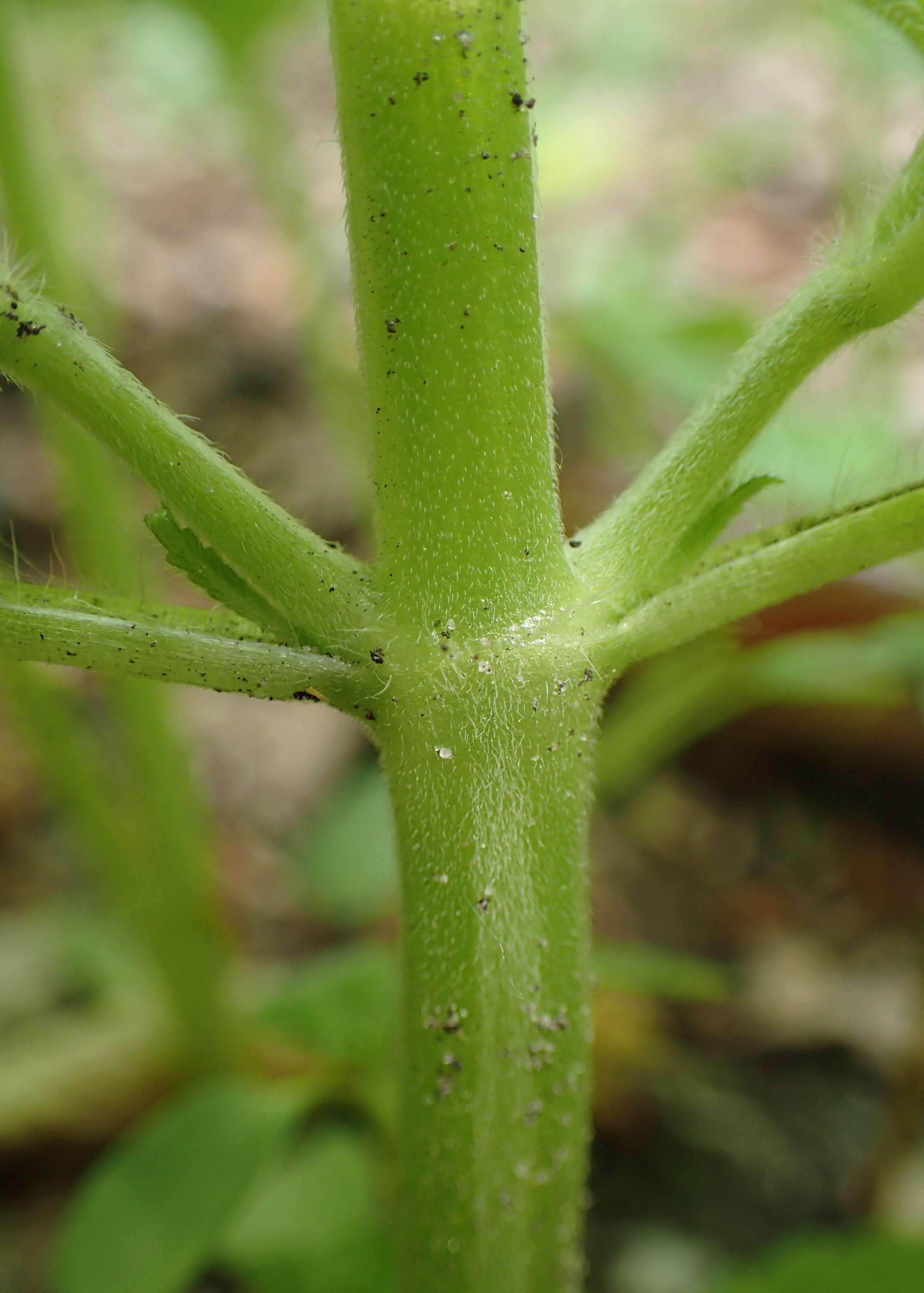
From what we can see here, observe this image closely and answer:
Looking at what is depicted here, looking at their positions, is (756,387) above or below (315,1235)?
above

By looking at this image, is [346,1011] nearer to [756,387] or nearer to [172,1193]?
[172,1193]

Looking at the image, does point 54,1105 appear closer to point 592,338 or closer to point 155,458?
point 155,458

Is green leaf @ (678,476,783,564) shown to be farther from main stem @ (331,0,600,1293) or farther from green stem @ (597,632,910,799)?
green stem @ (597,632,910,799)

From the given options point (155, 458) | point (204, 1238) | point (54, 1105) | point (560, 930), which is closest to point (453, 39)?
point (155, 458)

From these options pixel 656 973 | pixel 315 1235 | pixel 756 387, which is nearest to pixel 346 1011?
pixel 315 1235

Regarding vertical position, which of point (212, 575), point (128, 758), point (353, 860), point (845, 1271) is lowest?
point (845, 1271)

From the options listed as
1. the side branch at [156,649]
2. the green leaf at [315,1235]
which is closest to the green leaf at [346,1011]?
the green leaf at [315,1235]

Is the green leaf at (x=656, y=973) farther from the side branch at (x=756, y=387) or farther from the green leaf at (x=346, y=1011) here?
the side branch at (x=756, y=387)

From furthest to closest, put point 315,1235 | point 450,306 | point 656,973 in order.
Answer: point 656,973 → point 315,1235 → point 450,306
